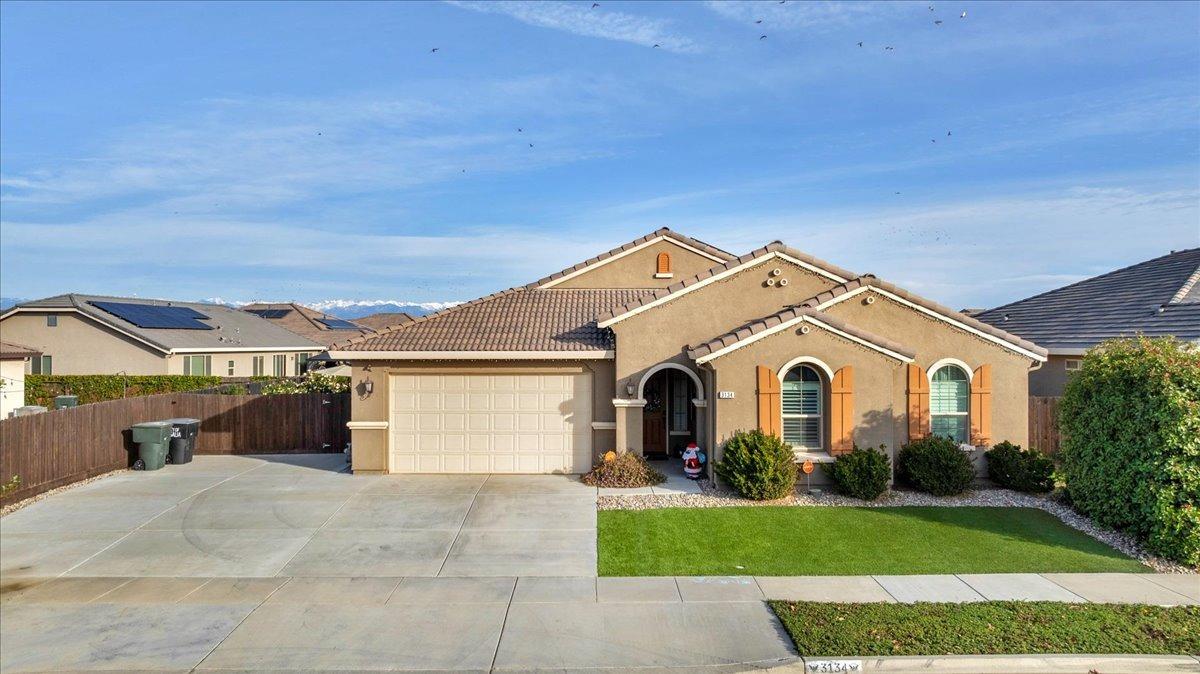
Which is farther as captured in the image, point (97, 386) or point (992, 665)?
point (97, 386)

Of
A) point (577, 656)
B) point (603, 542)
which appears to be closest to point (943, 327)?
point (603, 542)

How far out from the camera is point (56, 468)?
520 inches

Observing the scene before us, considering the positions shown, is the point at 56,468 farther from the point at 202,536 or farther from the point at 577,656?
the point at 577,656

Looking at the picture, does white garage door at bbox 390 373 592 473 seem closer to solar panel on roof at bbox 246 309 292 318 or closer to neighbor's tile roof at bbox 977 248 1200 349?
neighbor's tile roof at bbox 977 248 1200 349

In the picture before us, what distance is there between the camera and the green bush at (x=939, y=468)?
1296 centimetres

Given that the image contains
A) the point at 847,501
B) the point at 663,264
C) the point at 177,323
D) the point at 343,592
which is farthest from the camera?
the point at 177,323

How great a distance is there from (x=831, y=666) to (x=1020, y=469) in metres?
8.77

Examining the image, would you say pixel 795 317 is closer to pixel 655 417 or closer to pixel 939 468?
pixel 939 468

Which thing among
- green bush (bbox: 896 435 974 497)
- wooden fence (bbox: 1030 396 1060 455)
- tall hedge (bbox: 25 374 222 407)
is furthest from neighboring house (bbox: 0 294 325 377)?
wooden fence (bbox: 1030 396 1060 455)

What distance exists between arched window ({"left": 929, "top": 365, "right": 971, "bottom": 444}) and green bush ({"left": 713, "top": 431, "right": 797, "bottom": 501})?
3.70 meters

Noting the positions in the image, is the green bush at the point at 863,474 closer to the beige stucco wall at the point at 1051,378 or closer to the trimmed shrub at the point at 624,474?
the trimmed shrub at the point at 624,474

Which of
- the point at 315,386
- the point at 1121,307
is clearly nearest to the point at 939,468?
the point at 1121,307

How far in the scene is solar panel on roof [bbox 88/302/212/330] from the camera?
93.3 ft

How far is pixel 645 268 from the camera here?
21.3m
